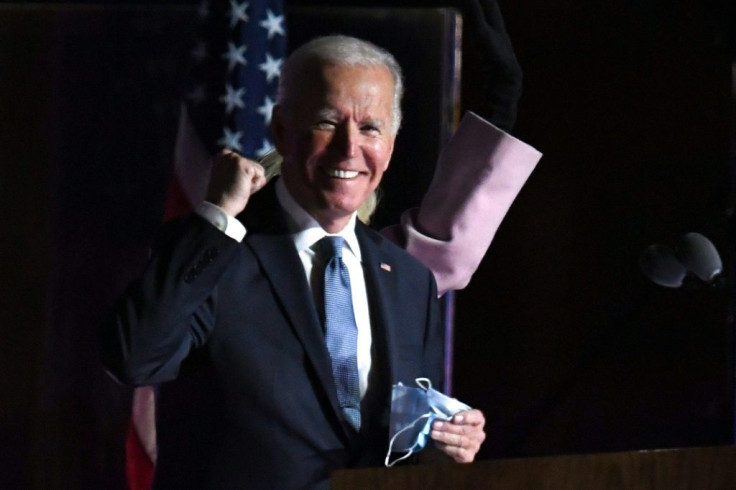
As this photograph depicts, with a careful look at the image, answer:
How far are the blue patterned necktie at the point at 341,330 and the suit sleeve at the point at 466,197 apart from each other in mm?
324

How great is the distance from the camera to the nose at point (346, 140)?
178 cm

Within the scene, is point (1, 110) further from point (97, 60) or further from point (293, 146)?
point (293, 146)

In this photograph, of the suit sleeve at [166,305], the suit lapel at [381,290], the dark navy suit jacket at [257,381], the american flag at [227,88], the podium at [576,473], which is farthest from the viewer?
the american flag at [227,88]

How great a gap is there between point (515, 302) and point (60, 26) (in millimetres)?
1200

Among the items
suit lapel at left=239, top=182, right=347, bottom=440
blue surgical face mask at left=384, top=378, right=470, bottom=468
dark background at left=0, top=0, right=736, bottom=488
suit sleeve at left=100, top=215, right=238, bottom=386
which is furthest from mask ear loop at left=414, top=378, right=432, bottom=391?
dark background at left=0, top=0, right=736, bottom=488

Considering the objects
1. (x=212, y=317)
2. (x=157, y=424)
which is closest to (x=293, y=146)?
(x=212, y=317)

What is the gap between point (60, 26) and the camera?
219 cm

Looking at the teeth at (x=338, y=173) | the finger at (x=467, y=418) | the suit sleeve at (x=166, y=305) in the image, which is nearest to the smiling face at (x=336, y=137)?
the teeth at (x=338, y=173)

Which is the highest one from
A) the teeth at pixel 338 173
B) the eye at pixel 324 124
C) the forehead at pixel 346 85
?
the forehead at pixel 346 85

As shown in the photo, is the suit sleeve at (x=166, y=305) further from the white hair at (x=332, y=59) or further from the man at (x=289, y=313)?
the white hair at (x=332, y=59)

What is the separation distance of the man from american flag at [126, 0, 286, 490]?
261 mm

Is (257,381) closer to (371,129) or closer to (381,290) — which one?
(381,290)

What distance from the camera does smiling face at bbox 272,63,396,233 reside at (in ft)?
5.82

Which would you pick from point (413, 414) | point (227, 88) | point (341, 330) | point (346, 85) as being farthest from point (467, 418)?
point (227, 88)
